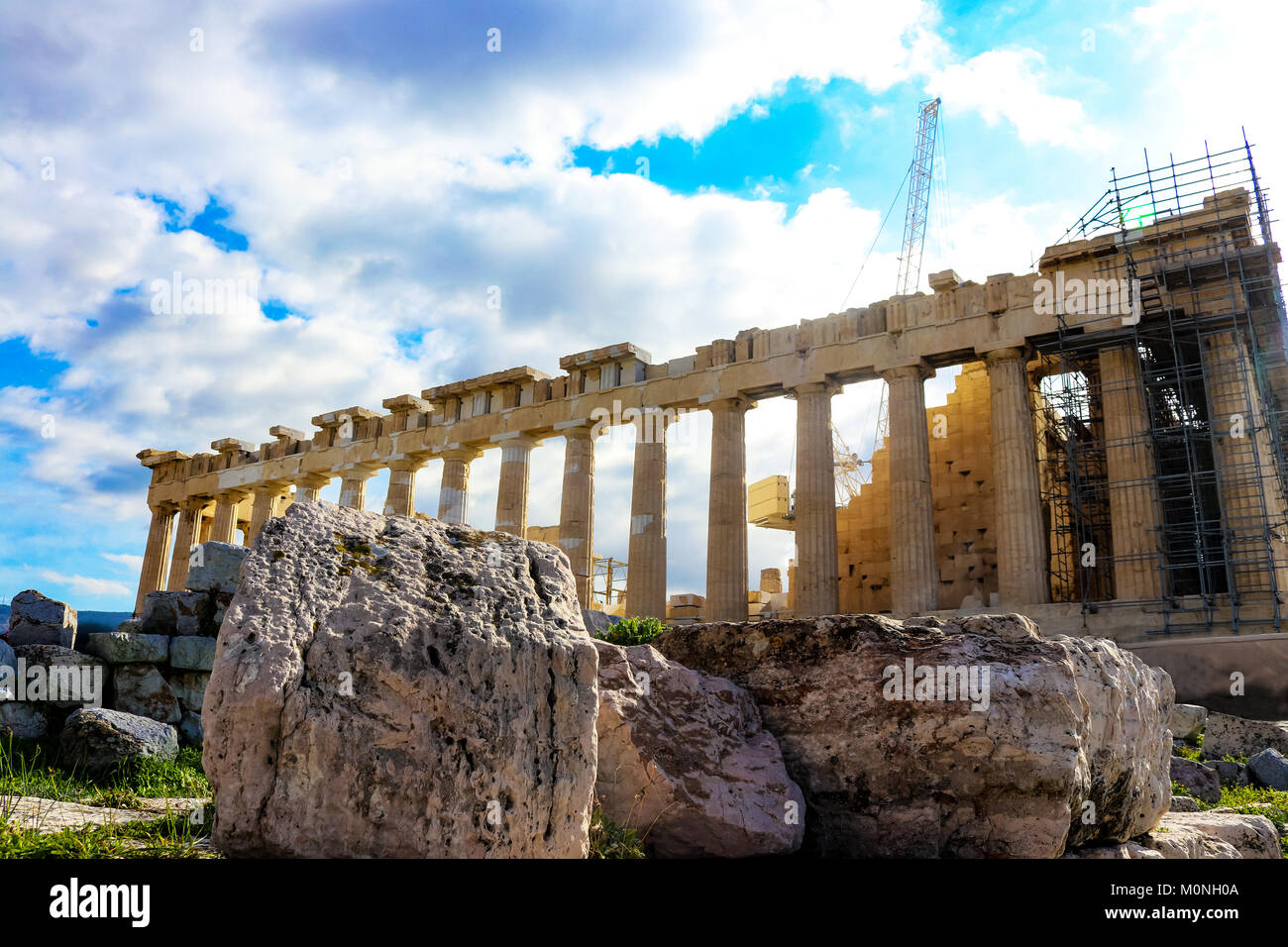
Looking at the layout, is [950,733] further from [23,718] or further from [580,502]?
[580,502]

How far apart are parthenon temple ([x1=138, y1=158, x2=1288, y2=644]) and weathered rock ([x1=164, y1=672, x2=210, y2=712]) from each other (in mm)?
5915

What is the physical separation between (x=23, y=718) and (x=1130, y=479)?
22.0 metres

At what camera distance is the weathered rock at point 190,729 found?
1054 centimetres

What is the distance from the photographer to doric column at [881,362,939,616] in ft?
78.7

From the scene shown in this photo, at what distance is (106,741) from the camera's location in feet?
26.1

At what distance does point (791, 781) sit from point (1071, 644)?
1.89 m

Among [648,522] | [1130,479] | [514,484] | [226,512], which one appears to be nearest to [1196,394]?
→ [1130,479]

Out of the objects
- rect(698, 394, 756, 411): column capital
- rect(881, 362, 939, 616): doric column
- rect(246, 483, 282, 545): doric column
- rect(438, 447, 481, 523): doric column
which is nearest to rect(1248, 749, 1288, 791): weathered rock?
rect(881, 362, 939, 616): doric column

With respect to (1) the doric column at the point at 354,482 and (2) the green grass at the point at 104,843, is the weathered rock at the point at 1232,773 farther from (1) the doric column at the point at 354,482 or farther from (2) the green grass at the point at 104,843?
(1) the doric column at the point at 354,482

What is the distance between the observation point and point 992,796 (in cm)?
525
